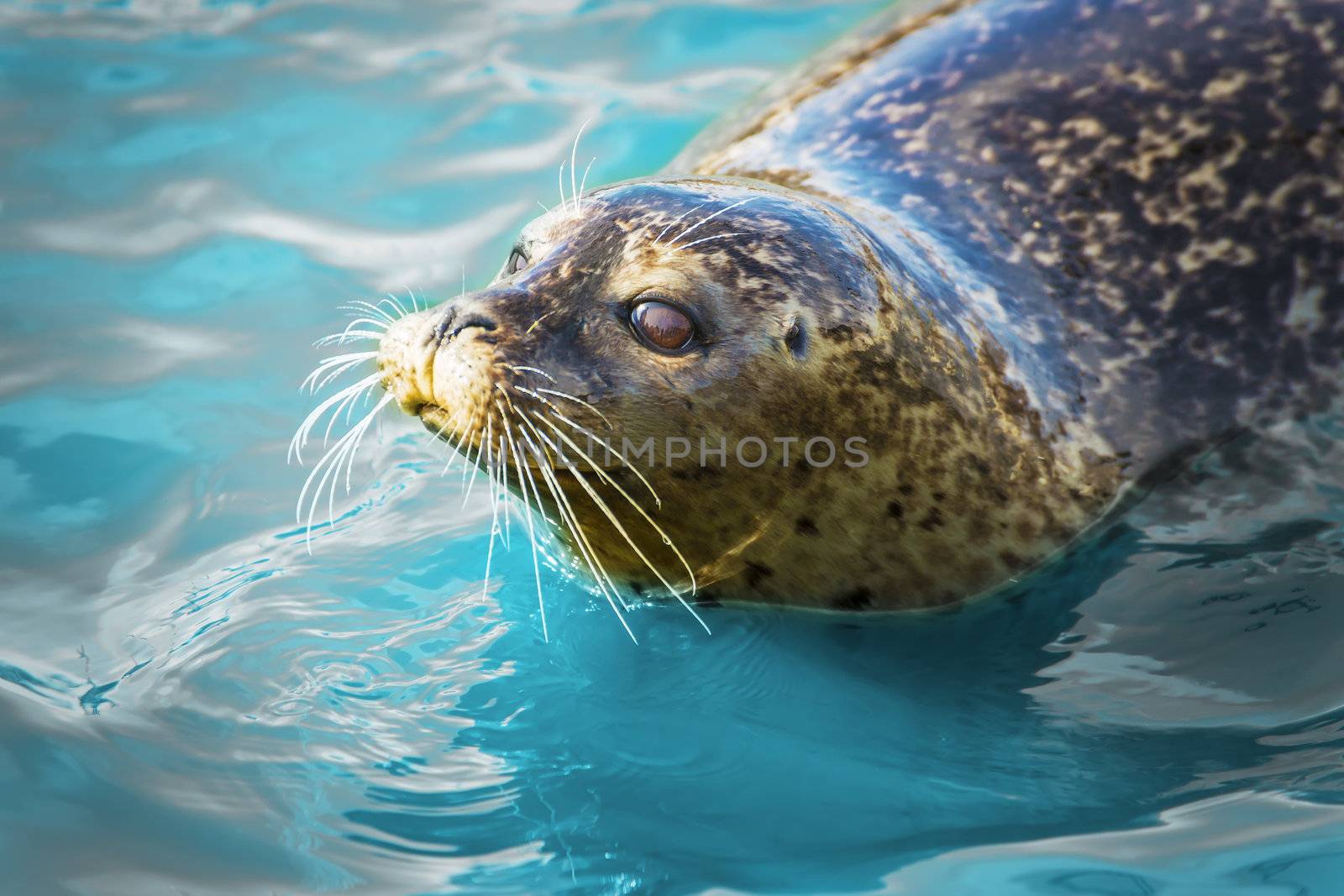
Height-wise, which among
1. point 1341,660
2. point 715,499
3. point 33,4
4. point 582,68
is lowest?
point 1341,660

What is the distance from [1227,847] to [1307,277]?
1775 millimetres

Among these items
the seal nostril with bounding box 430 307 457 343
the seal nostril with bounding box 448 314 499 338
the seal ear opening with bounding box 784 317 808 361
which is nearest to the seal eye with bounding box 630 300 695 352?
the seal ear opening with bounding box 784 317 808 361

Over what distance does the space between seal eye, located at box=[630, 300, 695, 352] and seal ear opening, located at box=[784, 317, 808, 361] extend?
0.25 m

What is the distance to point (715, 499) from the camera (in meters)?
3.86

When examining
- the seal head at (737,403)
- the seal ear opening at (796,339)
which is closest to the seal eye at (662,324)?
the seal head at (737,403)

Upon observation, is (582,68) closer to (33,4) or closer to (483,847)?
(33,4)

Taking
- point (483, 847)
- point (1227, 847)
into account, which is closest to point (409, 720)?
point (483, 847)

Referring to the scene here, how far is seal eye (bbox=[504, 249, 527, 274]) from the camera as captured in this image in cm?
409

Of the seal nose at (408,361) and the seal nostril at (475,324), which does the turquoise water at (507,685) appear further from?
the seal nostril at (475,324)

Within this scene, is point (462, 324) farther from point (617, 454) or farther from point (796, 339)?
point (796, 339)

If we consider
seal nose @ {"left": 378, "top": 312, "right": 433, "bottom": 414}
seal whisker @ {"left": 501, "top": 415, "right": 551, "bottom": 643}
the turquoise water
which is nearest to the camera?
the turquoise water

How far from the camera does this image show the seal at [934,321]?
3.70 metres

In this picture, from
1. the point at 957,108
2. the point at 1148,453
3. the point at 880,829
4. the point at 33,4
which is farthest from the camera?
the point at 33,4

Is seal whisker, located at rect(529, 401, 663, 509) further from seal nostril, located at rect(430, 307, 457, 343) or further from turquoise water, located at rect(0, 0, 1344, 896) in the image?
turquoise water, located at rect(0, 0, 1344, 896)
